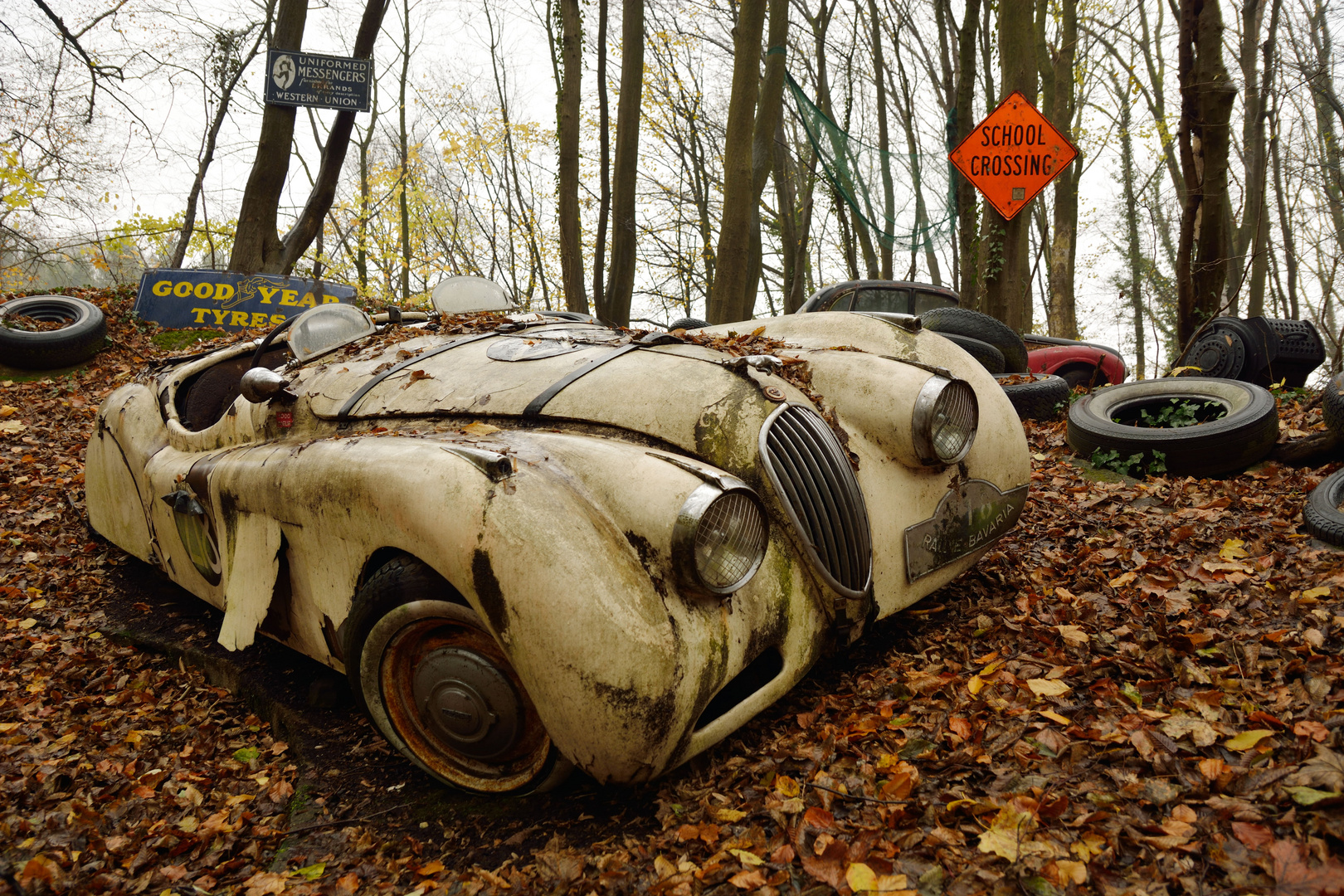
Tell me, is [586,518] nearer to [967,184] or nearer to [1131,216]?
[967,184]

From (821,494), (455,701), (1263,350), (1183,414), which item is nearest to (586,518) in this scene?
(455,701)

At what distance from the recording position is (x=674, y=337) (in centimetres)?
344

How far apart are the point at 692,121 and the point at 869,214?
1219cm

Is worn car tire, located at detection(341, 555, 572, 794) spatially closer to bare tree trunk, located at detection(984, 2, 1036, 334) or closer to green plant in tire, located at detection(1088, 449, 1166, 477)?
green plant in tire, located at detection(1088, 449, 1166, 477)

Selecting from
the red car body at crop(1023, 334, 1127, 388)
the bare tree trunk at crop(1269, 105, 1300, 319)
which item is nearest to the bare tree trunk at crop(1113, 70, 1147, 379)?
the bare tree trunk at crop(1269, 105, 1300, 319)

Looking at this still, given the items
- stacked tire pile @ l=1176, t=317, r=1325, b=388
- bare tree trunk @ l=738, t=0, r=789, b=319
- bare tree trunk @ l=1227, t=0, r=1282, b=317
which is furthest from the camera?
bare tree trunk @ l=738, t=0, r=789, b=319

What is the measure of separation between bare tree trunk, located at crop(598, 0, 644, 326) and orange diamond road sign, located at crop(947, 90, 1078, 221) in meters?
4.54

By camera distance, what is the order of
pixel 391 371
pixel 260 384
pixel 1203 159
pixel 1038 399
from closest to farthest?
pixel 260 384 → pixel 391 371 → pixel 1038 399 → pixel 1203 159

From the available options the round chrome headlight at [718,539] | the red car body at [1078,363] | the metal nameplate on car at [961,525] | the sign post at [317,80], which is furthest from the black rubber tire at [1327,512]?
the sign post at [317,80]

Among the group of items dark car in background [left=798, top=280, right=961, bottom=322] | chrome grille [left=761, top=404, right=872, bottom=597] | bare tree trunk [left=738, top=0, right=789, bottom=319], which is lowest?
chrome grille [left=761, top=404, right=872, bottom=597]

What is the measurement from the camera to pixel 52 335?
8336 millimetres

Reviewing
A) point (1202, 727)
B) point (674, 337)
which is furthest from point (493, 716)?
point (1202, 727)

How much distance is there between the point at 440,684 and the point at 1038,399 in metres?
5.61

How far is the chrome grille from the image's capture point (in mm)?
2627
